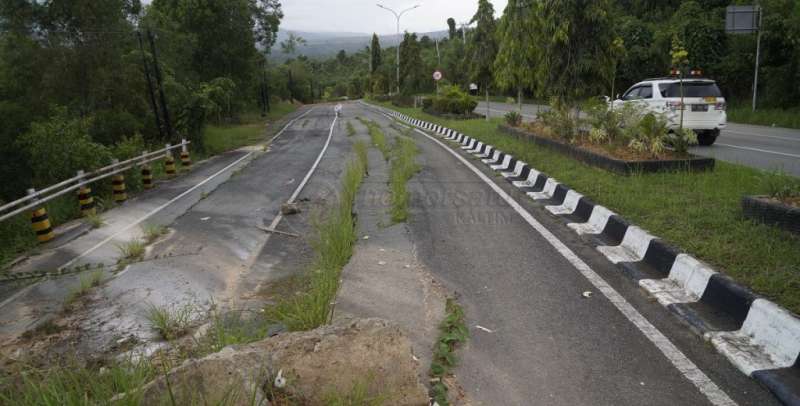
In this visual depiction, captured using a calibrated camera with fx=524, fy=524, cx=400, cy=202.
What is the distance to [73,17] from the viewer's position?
713 inches

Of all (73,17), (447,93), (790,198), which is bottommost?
(790,198)

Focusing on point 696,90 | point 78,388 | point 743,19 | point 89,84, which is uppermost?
point 743,19

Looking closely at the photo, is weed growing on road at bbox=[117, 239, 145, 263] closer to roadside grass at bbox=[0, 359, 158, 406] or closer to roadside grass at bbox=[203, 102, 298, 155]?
roadside grass at bbox=[0, 359, 158, 406]

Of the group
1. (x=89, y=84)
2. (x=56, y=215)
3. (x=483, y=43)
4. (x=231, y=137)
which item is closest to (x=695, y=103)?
(x=483, y=43)

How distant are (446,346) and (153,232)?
571 centimetres

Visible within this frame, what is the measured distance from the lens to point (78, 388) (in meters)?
2.41

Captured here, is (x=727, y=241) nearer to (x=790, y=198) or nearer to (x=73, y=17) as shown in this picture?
(x=790, y=198)

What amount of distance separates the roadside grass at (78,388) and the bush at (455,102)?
2549cm

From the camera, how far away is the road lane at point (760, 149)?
10570 millimetres

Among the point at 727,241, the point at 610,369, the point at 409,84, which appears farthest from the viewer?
the point at 409,84

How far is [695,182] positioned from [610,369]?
540cm

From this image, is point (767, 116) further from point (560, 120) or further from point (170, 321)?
point (170, 321)

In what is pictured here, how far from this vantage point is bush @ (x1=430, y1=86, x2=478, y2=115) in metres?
27.3

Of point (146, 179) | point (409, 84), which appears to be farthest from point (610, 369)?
point (409, 84)
